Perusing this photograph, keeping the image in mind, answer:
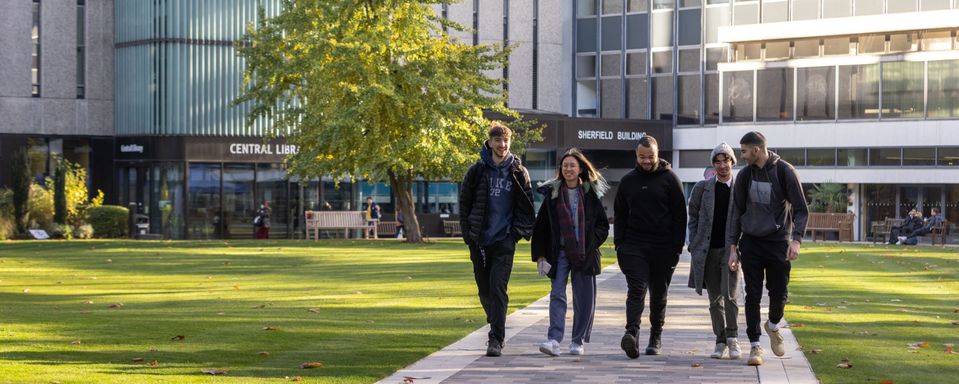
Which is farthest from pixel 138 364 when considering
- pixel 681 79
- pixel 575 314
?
pixel 681 79

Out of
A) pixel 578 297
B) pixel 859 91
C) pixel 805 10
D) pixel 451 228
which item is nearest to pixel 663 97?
pixel 805 10

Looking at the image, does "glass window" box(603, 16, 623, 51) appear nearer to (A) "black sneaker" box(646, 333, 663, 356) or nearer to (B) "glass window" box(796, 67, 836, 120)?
(B) "glass window" box(796, 67, 836, 120)

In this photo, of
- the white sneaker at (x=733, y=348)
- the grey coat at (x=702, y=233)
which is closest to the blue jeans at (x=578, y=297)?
the grey coat at (x=702, y=233)

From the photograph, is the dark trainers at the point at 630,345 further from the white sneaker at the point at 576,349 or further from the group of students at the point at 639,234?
the white sneaker at the point at 576,349

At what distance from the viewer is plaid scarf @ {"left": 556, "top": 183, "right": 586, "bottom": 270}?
11.9 meters

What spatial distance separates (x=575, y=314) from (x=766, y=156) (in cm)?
203

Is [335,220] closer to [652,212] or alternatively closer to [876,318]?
[876,318]

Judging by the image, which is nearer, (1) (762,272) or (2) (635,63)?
(1) (762,272)

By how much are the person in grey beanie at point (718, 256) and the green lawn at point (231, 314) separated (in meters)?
2.34

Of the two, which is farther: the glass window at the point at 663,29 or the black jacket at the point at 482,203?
the glass window at the point at 663,29

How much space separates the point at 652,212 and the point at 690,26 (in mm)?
49256

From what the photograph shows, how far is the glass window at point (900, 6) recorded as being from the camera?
54.4 metres

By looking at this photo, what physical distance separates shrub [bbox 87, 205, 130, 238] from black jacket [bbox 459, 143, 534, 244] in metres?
34.3

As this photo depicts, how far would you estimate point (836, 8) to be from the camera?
5641 cm
